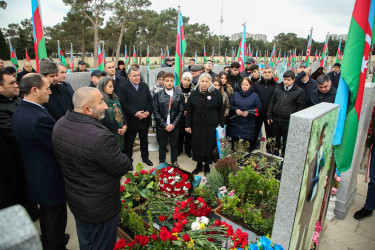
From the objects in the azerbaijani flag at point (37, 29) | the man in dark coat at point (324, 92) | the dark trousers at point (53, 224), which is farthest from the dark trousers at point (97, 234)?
the man in dark coat at point (324, 92)

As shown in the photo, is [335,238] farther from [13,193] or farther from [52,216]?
[13,193]

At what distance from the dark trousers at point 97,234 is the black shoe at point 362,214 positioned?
3440 millimetres

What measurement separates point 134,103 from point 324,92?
3.52 meters

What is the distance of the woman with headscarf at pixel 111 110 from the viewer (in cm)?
379

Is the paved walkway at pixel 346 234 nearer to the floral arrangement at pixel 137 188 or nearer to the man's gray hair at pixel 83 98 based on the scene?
the floral arrangement at pixel 137 188

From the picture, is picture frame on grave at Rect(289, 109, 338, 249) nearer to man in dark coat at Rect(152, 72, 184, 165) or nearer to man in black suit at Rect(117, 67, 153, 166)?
man in dark coat at Rect(152, 72, 184, 165)

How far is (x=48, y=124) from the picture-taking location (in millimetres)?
2232

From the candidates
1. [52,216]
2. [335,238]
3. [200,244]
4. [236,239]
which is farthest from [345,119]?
[52,216]

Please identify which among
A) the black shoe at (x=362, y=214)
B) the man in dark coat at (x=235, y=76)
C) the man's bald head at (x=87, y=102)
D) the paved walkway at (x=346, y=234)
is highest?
the man in dark coat at (x=235, y=76)

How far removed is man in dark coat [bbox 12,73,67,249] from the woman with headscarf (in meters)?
1.47

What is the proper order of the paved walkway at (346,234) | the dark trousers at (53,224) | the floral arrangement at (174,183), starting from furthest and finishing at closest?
1. the floral arrangement at (174,183)
2. the paved walkway at (346,234)
3. the dark trousers at (53,224)

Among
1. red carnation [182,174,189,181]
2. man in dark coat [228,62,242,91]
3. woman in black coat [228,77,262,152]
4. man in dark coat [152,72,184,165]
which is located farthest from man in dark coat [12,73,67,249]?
man in dark coat [228,62,242,91]

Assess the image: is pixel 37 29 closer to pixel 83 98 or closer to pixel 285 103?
pixel 83 98

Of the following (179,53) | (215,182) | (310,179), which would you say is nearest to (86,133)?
(310,179)
